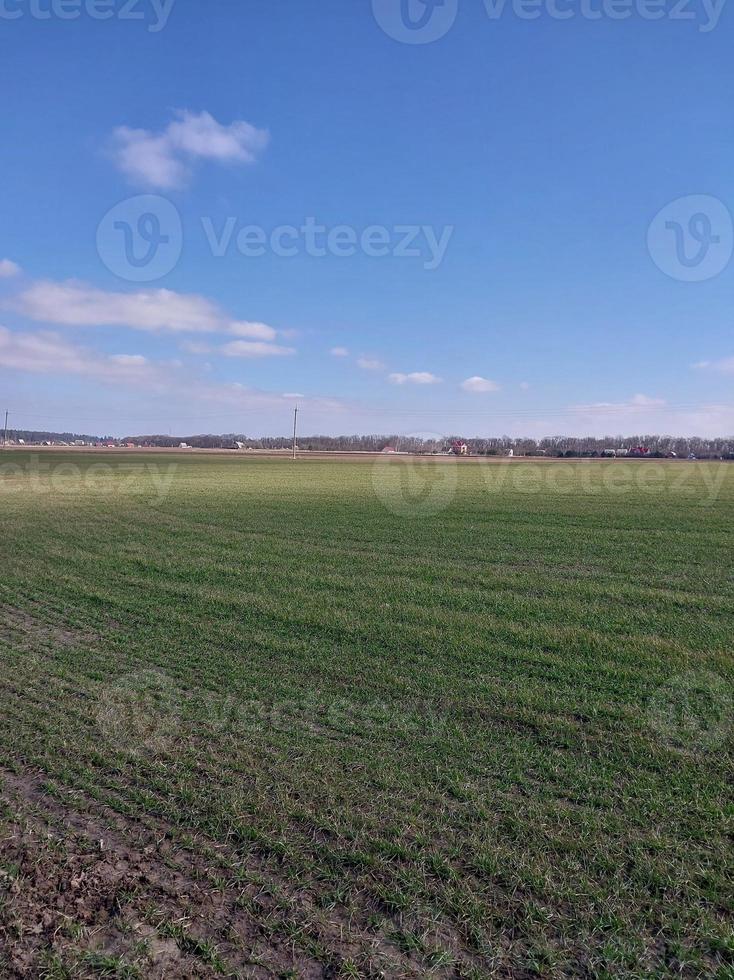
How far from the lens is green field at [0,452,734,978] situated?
287 cm

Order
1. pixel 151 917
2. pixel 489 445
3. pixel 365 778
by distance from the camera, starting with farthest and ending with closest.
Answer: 1. pixel 489 445
2. pixel 365 778
3. pixel 151 917

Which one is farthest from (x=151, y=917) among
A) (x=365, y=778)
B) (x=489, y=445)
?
(x=489, y=445)

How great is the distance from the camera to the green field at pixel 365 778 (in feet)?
9.41

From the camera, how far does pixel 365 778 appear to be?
423 cm

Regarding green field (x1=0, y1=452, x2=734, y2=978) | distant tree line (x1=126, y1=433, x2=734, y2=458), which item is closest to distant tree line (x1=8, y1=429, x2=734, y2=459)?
distant tree line (x1=126, y1=433, x2=734, y2=458)

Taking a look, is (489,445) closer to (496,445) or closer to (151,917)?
(496,445)

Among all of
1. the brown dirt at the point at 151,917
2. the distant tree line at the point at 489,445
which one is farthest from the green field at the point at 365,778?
the distant tree line at the point at 489,445

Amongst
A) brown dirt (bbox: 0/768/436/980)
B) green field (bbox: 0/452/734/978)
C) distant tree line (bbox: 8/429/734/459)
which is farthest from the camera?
distant tree line (bbox: 8/429/734/459)

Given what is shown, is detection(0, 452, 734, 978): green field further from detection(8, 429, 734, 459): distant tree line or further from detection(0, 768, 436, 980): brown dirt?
detection(8, 429, 734, 459): distant tree line

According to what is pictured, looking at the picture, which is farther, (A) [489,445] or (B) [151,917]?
(A) [489,445]

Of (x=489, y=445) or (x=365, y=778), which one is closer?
(x=365, y=778)

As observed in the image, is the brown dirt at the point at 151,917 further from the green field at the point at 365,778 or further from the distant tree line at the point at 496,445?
the distant tree line at the point at 496,445

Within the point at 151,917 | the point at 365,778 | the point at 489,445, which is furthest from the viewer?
the point at 489,445

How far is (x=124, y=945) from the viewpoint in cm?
280
